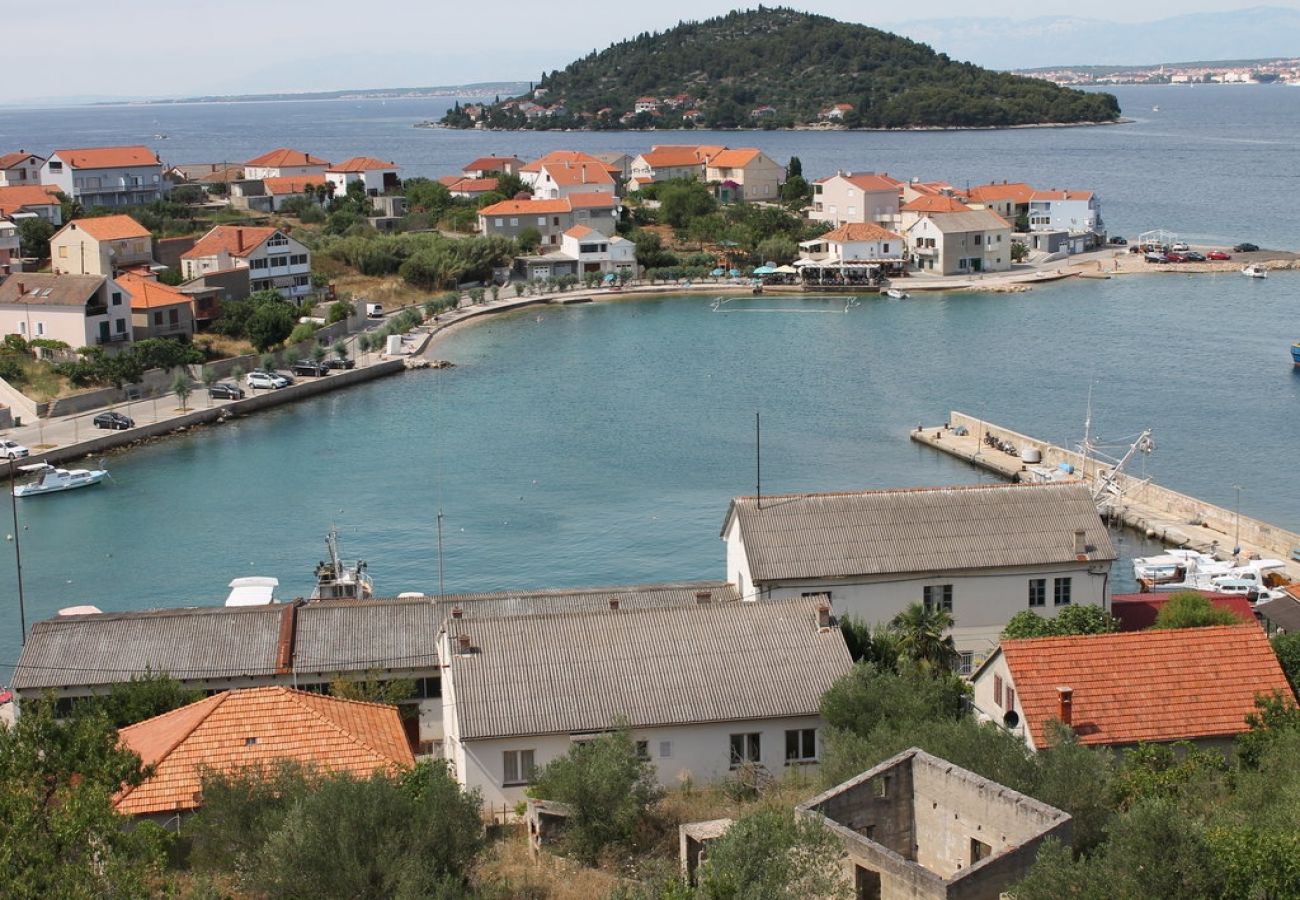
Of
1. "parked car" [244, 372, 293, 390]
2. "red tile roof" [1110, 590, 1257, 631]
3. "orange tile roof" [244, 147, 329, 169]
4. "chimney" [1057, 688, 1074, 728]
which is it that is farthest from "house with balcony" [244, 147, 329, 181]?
"chimney" [1057, 688, 1074, 728]

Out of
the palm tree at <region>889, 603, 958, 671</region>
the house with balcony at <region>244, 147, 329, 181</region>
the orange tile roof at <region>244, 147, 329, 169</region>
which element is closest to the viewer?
the palm tree at <region>889, 603, 958, 671</region>

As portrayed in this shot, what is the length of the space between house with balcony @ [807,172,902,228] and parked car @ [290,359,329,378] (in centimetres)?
3357

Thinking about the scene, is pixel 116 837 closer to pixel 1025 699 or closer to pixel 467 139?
pixel 1025 699

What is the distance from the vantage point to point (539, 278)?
67.7 metres

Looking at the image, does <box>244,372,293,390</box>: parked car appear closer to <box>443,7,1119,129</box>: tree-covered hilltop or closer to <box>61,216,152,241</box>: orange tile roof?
<box>61,216,152,241</box>: orange tile roof

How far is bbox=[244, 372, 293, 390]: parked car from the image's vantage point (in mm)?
46281

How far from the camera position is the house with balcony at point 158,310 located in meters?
48.1

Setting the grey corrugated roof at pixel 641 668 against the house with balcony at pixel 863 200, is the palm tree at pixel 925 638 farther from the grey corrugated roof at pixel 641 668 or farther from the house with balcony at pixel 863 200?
the house with balcony at pixel 863 200

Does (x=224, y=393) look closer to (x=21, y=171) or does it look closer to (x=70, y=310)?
(x=70, y=310)

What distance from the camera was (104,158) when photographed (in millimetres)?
72250

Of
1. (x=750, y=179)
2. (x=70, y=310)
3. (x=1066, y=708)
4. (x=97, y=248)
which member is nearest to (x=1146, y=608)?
(x=1066, y=708)

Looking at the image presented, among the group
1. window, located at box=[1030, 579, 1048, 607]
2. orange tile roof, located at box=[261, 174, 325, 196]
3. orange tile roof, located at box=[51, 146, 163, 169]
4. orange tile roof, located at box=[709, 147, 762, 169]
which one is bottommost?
window, located at box=[1030, 579, 1048, 607]

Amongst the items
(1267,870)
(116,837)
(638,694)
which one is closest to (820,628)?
(638,694)

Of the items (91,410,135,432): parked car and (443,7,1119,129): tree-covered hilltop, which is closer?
(91,410,135,432): parked car
